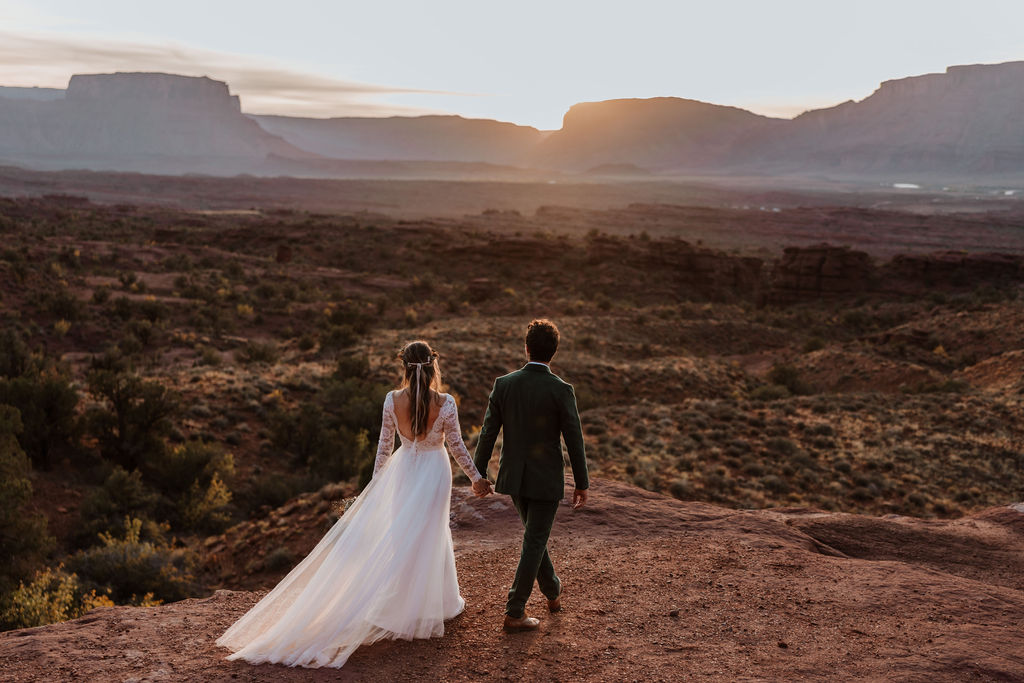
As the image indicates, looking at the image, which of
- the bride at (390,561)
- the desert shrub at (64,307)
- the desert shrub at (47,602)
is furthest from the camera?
the desert shrub at (64,307)

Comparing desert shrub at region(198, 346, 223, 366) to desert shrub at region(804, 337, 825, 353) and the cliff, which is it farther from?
desert shrub at region(804, 337, 825, 353)

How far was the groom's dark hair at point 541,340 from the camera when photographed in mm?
4598

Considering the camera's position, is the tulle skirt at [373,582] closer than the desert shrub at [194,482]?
Yes

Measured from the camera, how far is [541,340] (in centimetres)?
460

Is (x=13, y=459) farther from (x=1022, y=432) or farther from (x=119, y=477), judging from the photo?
(x=1022, y=432)

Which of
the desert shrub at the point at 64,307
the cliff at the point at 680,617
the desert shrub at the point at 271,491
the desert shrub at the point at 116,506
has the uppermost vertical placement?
the cliff at the point at 680,617

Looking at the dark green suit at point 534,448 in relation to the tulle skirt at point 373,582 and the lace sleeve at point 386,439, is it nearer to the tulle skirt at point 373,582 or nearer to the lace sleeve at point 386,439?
the tulle skirt at point 373,582

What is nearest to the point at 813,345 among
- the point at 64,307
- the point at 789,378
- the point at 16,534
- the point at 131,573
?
the point at 789,378

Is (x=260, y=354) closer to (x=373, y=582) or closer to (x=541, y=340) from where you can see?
(x=373, y=582)

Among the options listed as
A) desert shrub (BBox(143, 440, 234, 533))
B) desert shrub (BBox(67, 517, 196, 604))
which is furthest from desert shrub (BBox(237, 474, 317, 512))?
desert shrub (BBox(67, 517, 196, 604))

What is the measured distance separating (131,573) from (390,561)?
5749mm

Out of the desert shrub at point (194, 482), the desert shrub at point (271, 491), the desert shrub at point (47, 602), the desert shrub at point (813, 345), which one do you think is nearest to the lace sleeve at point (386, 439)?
the desert shrub at point (47, 602)

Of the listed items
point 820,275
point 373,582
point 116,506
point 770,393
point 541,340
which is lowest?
point 116,506

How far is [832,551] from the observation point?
7035 mm
